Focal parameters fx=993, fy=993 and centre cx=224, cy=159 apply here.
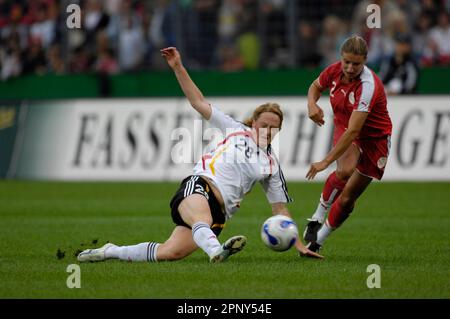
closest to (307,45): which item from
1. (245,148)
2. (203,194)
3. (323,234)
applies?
(323,234)

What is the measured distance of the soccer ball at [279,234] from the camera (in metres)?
8.68

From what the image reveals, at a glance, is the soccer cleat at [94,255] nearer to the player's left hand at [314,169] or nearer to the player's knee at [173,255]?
the player's knee at [173,255]

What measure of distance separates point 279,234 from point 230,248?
1.62 feet

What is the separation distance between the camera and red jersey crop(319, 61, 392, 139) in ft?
31.5

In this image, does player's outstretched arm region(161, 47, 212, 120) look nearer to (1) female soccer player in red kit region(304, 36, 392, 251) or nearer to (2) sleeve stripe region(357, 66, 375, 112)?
(1) female soccer player in red kit region(304, 36, 392, 251)

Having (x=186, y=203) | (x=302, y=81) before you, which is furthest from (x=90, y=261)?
(x=302, y=81)

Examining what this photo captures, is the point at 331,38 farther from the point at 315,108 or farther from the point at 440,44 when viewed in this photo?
the point at 315,108

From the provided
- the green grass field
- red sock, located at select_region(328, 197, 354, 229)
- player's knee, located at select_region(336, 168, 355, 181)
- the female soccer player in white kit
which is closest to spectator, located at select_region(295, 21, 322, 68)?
the green grass field

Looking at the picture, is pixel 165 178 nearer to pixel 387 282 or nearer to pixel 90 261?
pixel 90 261

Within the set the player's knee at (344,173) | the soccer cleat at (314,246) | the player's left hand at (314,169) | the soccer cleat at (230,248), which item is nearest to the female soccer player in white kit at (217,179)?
the soccer cleat at (230,248)

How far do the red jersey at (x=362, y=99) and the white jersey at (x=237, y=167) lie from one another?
1088mm

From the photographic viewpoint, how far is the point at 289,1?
22.2m

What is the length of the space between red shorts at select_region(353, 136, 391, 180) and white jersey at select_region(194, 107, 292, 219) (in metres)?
1.25
